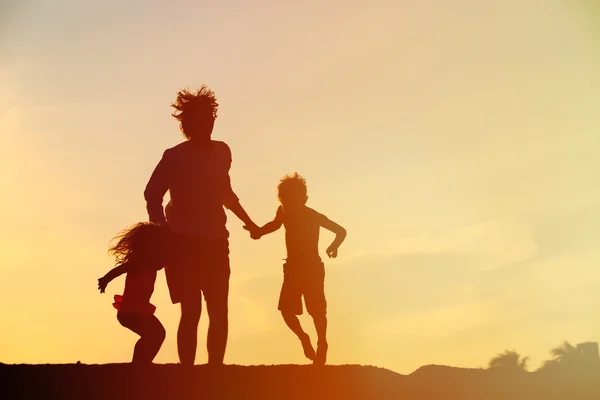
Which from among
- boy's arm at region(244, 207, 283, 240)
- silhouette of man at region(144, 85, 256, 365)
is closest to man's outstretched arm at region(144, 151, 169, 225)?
silhouette of man at region(144, 85, 256, 365)

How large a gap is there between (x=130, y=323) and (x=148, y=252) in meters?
1.03

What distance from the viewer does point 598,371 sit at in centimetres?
1856

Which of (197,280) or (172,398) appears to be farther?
(197,280)

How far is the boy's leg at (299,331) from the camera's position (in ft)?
53.0

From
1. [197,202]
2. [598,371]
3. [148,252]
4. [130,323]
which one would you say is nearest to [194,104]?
[197,202]

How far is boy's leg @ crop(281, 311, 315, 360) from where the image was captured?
53.0 feet

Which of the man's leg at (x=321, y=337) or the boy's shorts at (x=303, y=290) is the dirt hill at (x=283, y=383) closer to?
the man's leg at (x=321, y=337)

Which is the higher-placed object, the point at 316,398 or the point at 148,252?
the point at 148,252

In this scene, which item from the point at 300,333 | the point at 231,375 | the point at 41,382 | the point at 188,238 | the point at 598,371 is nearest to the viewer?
the point at 41,382

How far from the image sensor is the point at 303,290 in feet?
54.4

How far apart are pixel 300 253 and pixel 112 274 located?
4.22 m

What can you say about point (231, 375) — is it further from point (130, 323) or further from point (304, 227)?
point (304, 227)

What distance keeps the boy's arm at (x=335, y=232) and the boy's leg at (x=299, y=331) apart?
129cm

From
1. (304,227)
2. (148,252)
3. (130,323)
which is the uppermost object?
(304,227)
